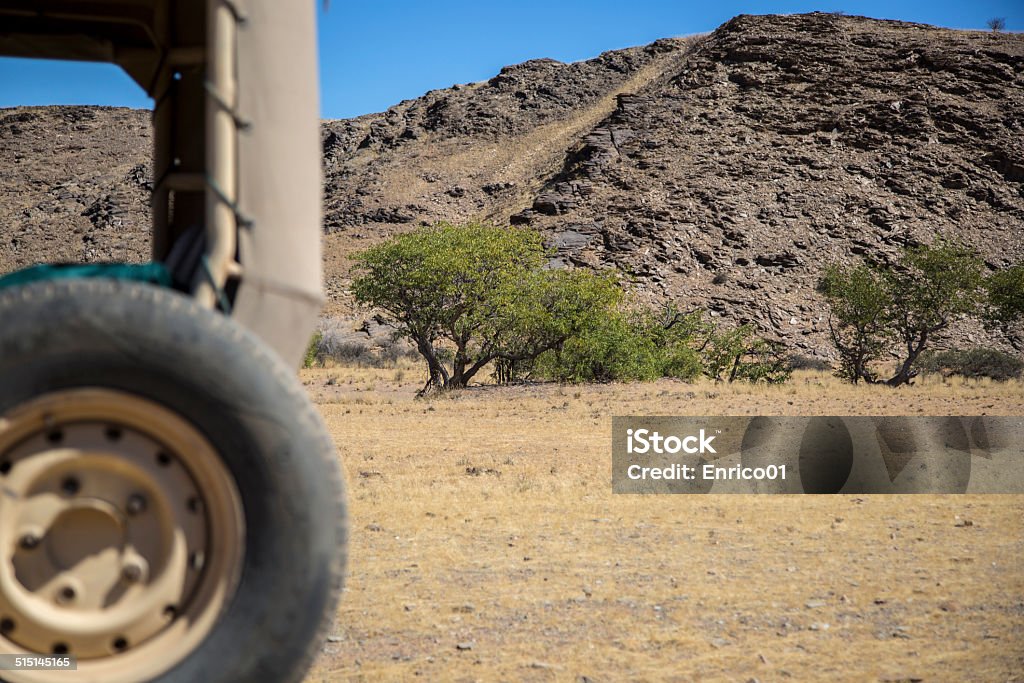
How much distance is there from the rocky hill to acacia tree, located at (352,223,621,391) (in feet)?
67.9

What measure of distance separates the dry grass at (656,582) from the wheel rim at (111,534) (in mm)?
1972

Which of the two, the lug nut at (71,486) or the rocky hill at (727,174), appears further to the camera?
the rocky hill at (727,174)

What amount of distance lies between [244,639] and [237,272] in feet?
2.56

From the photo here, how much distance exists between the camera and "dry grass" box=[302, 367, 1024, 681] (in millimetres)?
3746

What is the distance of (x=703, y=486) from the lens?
27.9 feet

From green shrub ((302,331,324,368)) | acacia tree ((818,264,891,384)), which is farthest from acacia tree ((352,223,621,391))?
green shrub ((302,331,324,368))

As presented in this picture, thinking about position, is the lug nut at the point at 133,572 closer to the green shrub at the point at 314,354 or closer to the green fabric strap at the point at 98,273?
the green fabric strap at the point at 98,273

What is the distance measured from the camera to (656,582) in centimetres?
504

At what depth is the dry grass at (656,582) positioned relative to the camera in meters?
3.75

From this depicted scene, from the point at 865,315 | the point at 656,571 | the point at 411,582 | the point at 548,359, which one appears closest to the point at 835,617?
the point at 656,571

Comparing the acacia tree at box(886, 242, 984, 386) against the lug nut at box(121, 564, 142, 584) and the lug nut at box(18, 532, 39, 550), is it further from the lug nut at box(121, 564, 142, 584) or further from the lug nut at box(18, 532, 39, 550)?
the lug nut at box(18, 532, 39, 550)

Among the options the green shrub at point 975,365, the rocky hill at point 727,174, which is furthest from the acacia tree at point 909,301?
the rocky hill at point 727,174

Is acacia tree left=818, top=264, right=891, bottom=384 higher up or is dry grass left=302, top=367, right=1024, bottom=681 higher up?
acacia tree left=818, top=264, right=891, bottom=384

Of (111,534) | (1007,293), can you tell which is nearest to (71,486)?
(111,534)
